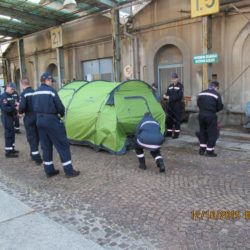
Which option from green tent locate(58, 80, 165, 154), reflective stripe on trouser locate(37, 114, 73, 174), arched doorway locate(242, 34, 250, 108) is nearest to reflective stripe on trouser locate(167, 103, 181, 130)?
green tent locate(58, 80, 165, 154)

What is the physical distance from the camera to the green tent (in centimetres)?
728

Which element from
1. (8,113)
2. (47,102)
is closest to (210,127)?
(47,102)

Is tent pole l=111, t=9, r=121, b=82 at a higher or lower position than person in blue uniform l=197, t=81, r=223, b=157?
higher

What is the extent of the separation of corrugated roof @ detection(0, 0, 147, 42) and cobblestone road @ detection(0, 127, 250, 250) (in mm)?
7049

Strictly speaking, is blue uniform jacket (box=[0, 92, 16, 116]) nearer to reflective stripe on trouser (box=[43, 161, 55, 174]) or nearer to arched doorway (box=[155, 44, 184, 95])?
reflective stripe on trouser (box=[43, 161, 55, 174])

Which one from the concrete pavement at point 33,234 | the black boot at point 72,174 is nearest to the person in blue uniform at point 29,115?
the black boot at point 72,174

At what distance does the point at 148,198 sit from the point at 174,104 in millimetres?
4817

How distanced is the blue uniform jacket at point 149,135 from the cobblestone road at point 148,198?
1.77 feet

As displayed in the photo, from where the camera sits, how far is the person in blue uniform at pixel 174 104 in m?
8.77

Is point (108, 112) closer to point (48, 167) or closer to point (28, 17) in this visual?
point (48, 167)

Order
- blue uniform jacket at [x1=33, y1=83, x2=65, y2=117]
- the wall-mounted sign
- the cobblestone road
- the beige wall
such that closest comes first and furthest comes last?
the cobblestone road
blue uniform jacket at [x1=33, y1=83, x2=65, y2=117]
the beige wall
the wall-mounted sign

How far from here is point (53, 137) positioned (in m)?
5.46

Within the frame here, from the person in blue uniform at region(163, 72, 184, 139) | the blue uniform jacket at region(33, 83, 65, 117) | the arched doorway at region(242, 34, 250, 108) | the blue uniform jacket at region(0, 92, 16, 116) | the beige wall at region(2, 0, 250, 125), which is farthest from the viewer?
the beige wall at region(2, 0, 250, 125)

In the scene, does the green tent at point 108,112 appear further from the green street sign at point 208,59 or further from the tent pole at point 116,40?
the tent pole at point 116,40
